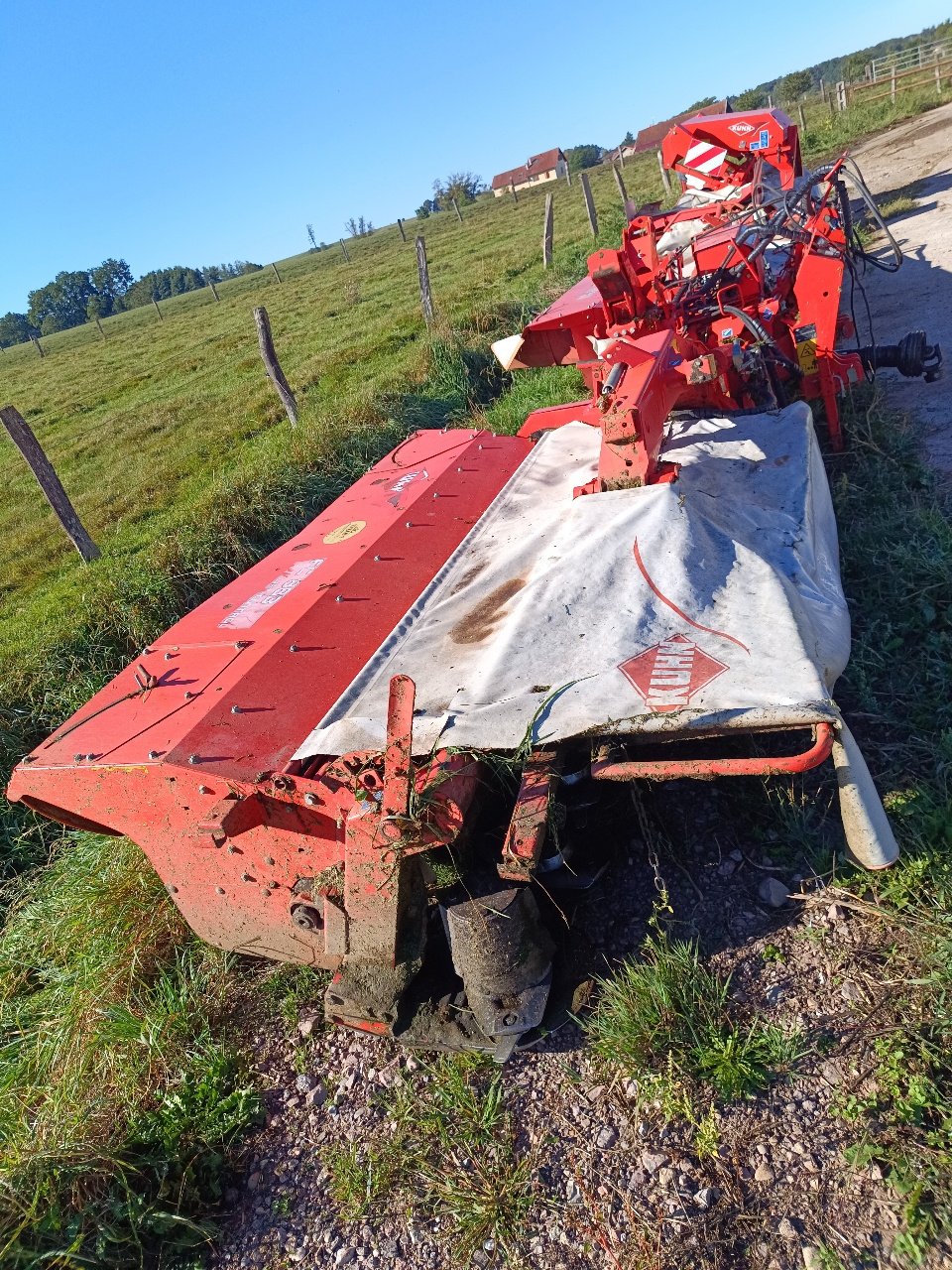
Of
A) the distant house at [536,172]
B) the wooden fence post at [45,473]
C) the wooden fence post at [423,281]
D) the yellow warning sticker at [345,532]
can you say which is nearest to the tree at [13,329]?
the distant house at [536,172]

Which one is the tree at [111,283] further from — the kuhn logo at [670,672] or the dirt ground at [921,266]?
the kuhn logo at [670,672]

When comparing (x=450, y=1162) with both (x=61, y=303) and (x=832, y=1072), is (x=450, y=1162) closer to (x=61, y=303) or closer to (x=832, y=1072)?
(x=832, y=1072)

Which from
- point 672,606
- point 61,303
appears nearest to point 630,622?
point 672,606

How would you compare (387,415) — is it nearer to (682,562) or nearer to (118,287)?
(682,562)

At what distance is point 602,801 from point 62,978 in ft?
7.96

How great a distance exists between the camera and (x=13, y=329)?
68.1m

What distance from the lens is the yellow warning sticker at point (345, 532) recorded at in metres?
4.23

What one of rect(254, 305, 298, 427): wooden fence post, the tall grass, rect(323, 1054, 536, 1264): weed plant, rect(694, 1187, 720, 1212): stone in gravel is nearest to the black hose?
rect(323, 1054, 536, 1264): weed plant

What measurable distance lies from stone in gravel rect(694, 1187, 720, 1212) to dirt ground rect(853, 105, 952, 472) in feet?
14.5

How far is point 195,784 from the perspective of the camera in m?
2.76

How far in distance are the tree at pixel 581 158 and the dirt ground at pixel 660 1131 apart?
76.3 m

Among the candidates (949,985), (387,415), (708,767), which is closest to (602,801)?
(708,767)

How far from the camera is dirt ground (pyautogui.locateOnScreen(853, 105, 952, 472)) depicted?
19.4 feet

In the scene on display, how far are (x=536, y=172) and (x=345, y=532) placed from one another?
2970 inches
